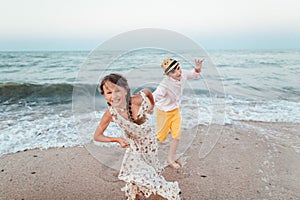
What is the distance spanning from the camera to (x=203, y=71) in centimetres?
312

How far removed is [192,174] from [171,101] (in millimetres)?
895

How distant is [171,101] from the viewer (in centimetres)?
321

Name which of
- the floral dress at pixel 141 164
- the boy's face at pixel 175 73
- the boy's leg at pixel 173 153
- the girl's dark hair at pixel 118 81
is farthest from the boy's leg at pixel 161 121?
the girl's dark hair at pixel 118 81

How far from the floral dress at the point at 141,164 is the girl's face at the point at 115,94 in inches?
2.8

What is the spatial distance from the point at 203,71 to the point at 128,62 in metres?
0.91

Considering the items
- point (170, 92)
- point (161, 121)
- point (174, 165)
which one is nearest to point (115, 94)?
point (170, 92)

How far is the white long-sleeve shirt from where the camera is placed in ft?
9.96

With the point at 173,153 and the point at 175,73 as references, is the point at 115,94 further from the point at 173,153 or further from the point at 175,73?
the point at 173,153

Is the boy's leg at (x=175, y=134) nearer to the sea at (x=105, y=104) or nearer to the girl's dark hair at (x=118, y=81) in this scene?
the sea at (x=105, y=104)

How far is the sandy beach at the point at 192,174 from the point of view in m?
2.87

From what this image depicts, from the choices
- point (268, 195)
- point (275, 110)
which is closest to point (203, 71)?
point (268, 195)

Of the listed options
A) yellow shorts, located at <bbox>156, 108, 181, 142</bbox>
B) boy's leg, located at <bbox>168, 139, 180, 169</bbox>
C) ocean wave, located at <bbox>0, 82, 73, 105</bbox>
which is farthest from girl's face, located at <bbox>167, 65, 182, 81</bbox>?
ocean wave, located at <bbox>0, 82, 73, 105</bbox>

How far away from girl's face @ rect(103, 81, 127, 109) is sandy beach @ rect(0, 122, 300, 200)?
3.75 feet

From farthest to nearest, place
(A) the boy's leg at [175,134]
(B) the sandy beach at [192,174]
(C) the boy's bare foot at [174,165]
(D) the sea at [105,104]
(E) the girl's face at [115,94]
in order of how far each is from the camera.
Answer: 1. (C) the boy's bare foot at [174,165]
2. (A) the boy's leg at [175,134]
3. (B) the sandy beach at [192,174]
4. (D) the sea at [105,104]
5. (E) the girl's face at [115,94]
